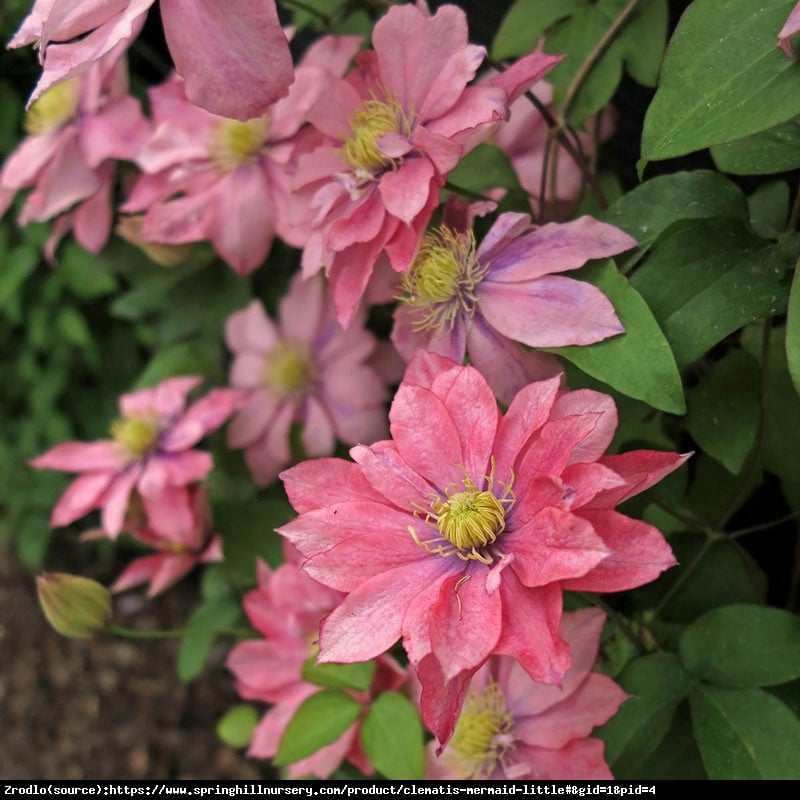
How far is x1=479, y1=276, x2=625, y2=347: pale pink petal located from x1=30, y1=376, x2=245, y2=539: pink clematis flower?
0.37m


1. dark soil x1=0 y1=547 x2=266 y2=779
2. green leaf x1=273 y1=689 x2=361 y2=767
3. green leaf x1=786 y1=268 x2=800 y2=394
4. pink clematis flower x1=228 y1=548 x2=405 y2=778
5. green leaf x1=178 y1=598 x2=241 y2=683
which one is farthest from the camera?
dark soil x1=0 y1=547 x2=266 y2=779

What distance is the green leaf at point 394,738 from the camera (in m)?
0.56

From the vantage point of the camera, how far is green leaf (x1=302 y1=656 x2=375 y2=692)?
0.60 metres

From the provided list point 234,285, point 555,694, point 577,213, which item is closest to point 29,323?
point 234,285

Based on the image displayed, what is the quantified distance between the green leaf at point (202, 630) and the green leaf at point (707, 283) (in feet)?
1.94

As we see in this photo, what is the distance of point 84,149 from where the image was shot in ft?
2.58

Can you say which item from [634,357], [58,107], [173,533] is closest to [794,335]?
[634,357]

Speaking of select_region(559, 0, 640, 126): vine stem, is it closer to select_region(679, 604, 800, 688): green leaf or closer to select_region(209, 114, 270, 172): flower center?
select_region(209, 114, 270, 172): flower center

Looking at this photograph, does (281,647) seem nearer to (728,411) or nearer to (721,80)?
(728,411)

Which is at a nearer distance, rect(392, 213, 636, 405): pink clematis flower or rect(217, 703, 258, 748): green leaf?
rect(392, 213, 636, 405): pink clematis flower

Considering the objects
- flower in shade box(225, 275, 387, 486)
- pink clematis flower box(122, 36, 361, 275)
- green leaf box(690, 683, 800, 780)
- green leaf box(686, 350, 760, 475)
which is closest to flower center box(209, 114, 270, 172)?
pink clematis flower box(122, 36, 361, 275)

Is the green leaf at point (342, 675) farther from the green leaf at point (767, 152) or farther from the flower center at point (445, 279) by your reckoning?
the green leaf at point (767, 152)

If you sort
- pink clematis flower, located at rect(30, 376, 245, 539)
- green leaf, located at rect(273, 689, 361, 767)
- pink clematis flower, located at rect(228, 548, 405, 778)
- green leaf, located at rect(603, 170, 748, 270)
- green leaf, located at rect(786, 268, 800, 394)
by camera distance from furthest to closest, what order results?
pink clematis flower, located at rect(30, 376, 245, 539) → pink clematis flower, located at rect(228, 548, 405, 778) → green leaf, located at rect(273, 689, 361, 767) → green leaf, located at rect(603, 170, 748, 270) → green leaf, located at rect(786, 268, 800, 394)

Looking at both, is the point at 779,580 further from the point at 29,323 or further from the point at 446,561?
Answer: the point at 29,323
